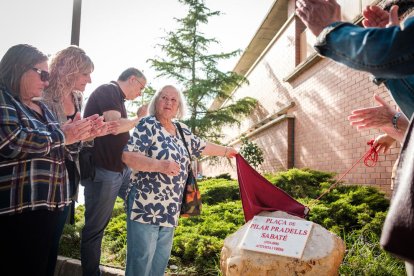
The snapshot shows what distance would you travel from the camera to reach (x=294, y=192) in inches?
255

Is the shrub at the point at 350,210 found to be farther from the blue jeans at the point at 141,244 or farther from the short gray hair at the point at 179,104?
the blue jeans at the point at 141,244

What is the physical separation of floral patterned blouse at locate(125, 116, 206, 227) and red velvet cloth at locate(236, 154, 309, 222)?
62 centimetres

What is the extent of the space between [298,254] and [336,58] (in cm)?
168

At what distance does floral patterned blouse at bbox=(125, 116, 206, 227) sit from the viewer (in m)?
2.76

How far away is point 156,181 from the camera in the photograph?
2.83 m

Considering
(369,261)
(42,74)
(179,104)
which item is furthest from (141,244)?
(369,261)

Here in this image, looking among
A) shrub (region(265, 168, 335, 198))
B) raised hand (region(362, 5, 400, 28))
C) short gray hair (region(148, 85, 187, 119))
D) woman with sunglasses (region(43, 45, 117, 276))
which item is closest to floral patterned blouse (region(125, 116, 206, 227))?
short gray hair (region(148, 85, 187, 119))

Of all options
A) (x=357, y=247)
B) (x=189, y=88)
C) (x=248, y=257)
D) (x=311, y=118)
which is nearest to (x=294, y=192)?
(x=357, y=247)

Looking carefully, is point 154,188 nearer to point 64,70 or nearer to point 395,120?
point 64,70

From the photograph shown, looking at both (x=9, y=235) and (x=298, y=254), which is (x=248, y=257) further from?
(x=9, y=235)

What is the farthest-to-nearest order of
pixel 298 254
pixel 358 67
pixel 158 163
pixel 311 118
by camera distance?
pixel 311 118, pixel 158 163, pixel 298 254, pixel 358 67

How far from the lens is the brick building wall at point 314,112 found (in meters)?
6.48

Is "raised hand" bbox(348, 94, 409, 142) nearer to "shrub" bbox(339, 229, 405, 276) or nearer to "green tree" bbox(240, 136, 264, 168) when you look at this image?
"shrub" bbox(339, 229, 405, 276)

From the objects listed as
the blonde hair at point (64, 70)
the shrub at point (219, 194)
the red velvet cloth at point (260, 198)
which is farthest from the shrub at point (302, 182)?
the blonde hair at point (64, 70)
